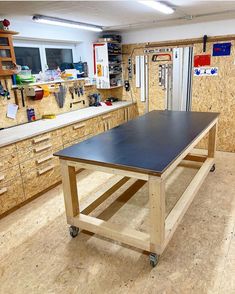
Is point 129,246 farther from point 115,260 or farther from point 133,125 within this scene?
point 133,125

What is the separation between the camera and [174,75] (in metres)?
4.56

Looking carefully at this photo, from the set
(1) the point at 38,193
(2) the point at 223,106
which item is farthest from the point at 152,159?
(2) the point at 223,106

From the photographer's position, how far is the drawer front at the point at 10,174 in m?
2.65

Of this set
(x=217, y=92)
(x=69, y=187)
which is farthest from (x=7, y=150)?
(x=217, y=92)

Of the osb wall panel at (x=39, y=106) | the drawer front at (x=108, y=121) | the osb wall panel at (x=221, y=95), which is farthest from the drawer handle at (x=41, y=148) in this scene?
the osb wall panel at (x=221, y=95)

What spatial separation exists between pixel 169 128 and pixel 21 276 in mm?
2050

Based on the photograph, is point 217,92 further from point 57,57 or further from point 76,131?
point 57,57

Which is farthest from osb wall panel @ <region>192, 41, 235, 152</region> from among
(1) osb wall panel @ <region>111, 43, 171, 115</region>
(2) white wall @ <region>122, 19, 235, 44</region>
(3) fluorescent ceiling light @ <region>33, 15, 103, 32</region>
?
(3) fluorescent ceiling light @ <region>33, 15, 103, 32</region>

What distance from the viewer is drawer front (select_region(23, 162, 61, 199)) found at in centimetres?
296

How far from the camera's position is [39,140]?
3025 millimetres

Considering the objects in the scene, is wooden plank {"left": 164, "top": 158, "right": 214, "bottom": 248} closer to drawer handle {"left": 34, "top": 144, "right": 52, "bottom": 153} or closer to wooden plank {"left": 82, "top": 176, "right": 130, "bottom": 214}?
wooden plank {"left": 82, "top": 176, "right": 130, "bottom": 214}

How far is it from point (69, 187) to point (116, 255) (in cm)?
71

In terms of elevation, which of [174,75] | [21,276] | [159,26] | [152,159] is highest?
[159,26]

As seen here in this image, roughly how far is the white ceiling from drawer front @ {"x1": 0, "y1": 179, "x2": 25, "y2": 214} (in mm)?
1870
